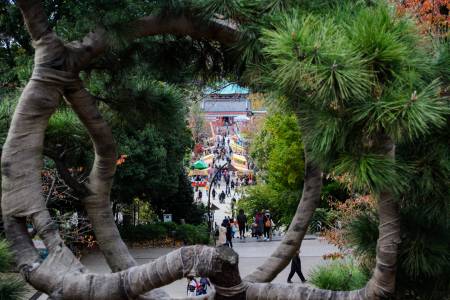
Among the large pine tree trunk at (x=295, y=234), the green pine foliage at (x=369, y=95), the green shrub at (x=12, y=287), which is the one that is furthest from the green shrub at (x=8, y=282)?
the green pine foliage at (x=369, y=95)

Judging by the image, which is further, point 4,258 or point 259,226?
point 259,226

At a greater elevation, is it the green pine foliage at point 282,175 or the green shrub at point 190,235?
the green pine foliage at point 282,175

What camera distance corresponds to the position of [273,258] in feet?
14.0

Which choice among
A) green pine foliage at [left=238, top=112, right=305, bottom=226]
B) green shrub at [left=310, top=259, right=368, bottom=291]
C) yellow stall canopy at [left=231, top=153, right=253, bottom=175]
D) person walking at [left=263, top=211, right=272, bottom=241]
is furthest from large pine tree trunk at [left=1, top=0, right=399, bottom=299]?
yellow stall canopy at [left=231, top=153, right=253, bottom=175]

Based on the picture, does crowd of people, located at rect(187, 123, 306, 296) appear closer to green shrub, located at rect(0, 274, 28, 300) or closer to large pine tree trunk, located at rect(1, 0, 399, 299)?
large pine tree trunk, located at rect(1, 0, 399, 299)

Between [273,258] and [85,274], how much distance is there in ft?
4.95

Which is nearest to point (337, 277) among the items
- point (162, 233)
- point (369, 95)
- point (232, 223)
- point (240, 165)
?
point (369, 95)

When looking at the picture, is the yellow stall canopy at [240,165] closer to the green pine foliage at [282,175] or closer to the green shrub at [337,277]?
the green pine foliage at [282,175]

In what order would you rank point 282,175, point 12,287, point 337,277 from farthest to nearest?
point 282,175 → point 337,277 → point 12,287

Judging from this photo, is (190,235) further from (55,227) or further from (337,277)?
(55,227)

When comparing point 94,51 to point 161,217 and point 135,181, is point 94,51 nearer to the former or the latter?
point 135,181

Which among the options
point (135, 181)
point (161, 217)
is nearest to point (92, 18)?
point (135, 181)

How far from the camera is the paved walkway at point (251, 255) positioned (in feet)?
43.9

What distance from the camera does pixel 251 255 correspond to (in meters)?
14.8
